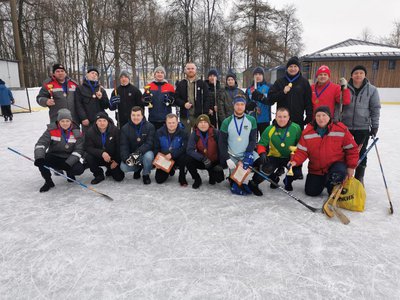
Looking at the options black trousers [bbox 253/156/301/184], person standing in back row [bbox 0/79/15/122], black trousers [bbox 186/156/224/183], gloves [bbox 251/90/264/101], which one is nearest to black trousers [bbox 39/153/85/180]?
black trousers [bbox 186/156/224/183]

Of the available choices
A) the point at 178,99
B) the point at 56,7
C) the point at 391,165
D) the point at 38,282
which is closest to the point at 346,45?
the point at 391,165

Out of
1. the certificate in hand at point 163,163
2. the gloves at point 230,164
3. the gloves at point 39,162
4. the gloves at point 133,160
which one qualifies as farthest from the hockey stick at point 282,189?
the gloves at point 39,162

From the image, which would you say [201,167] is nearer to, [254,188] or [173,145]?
[173,145]

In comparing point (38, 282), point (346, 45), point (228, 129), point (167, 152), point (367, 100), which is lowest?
point (38, 282)

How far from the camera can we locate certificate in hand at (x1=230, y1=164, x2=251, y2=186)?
3381 mm

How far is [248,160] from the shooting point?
3.49m

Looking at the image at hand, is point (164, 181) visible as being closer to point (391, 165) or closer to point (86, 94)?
point (86, 94)

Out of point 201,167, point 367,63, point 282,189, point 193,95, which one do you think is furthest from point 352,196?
point 367,63

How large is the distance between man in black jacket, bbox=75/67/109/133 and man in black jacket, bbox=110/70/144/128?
0.22m

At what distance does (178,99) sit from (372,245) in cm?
312

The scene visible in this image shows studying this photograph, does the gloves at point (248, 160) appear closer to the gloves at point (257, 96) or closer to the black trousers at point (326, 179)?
the black trousers at point (326, 179)

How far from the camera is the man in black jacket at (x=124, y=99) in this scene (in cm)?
439

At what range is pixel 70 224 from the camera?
2.75m

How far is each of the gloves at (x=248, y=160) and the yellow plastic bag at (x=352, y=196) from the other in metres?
1.03
